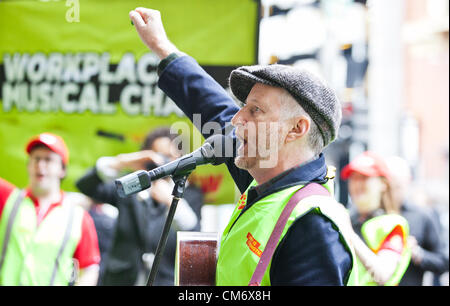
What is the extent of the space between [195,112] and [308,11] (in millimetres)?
6891

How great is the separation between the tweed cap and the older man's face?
0.04 metres

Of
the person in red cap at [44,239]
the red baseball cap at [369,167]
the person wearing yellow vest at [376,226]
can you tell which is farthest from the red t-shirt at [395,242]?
the person in red cap at [44,239]

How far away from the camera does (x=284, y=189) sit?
165cm

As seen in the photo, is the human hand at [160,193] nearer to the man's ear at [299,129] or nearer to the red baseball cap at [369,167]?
the red baseball cap at [369,167]

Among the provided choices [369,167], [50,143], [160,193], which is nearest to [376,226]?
[369,167]

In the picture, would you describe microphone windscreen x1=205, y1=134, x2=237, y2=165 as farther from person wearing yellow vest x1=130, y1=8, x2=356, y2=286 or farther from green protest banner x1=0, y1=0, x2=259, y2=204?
green protest banner x1=0, y1=0, x2=259, y2=204

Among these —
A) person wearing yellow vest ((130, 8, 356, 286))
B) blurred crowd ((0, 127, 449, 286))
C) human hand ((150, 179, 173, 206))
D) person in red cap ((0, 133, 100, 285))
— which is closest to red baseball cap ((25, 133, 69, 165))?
blurred crowd ((0, 127, 449, 286))

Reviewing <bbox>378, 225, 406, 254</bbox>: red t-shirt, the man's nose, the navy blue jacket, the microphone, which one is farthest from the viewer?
<bbox>378, 225, 406, 254</bbox>: red t-shirt

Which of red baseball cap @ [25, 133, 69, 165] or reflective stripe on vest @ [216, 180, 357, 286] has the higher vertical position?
red baseball cap @ [25, 133, 69, 165]

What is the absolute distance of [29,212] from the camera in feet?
11.0

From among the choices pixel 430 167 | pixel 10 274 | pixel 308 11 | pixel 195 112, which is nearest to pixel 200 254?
pixel 195 112

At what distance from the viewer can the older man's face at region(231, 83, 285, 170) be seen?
5.52 ft

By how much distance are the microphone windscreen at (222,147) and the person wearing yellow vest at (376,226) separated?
0.94m

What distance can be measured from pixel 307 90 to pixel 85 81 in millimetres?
2536
